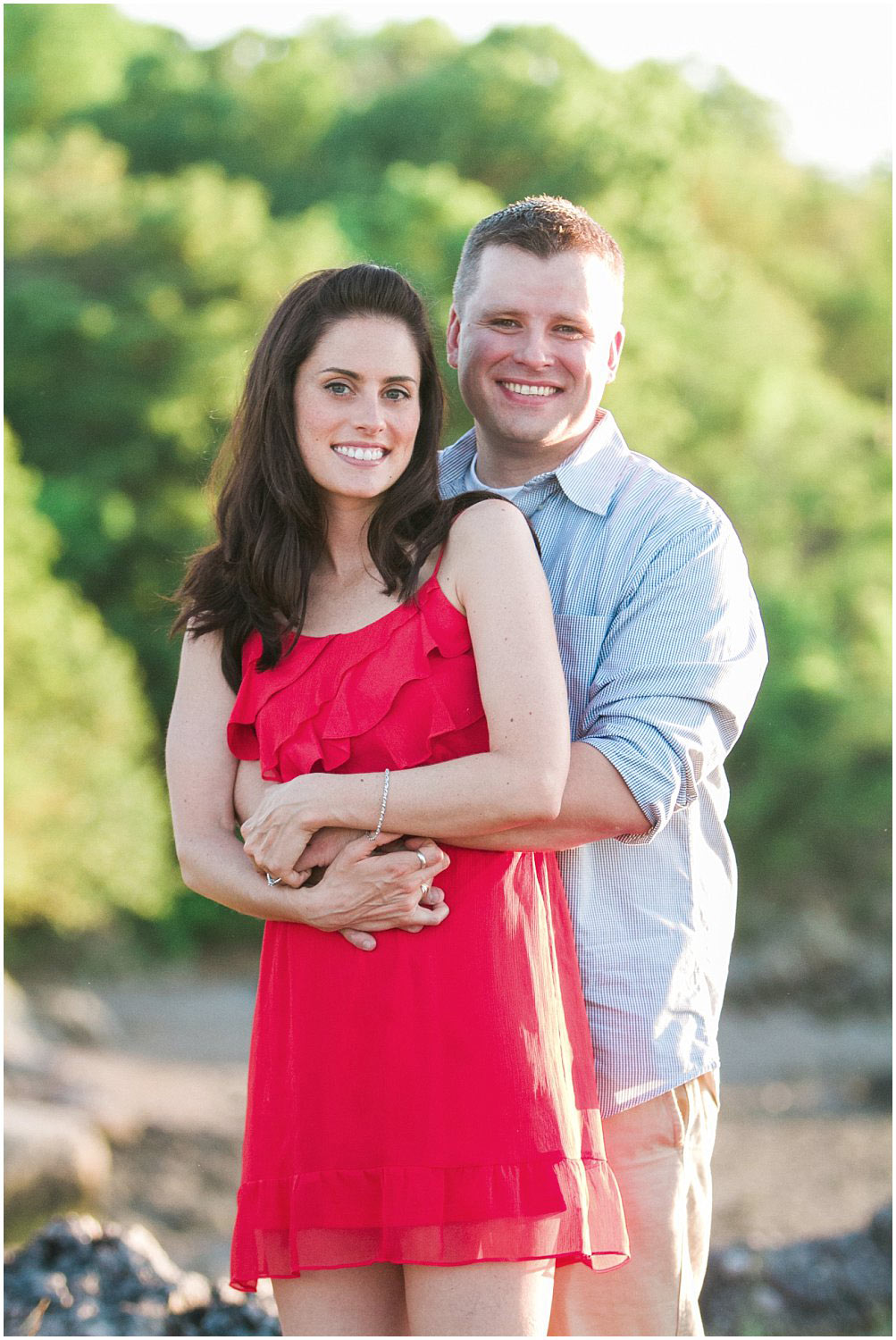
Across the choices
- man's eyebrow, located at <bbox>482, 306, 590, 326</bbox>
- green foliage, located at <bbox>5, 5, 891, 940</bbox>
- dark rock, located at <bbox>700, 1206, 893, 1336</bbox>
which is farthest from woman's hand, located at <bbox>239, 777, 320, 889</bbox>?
green foliage, located at <bbox>5, 5, 891, 940</bbox>

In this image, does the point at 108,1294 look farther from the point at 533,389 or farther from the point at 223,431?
the point at 223,431

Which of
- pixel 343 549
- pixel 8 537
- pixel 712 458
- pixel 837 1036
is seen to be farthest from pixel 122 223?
pixel 343 549

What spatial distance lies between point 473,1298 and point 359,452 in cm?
109

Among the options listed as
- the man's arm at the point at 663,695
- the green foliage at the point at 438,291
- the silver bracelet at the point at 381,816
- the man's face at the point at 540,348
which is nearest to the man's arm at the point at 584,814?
the man's arm at the point at 663,695

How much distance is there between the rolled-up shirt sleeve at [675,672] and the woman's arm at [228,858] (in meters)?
0.32

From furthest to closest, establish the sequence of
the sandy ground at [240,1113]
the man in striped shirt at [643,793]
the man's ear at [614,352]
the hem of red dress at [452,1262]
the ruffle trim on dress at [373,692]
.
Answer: the sandy ground at [240,1113], the man's ear at [614,352], the man in striped shirt at [643,793], the ruffle trim on dress at [373,692], the hem of red dress at [452,1262]

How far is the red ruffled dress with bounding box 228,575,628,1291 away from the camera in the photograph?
74.0 inches

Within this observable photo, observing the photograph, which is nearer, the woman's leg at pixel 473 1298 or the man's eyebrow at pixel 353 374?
the woman's leg at pixel 473 1298

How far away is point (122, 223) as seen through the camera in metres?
15.2

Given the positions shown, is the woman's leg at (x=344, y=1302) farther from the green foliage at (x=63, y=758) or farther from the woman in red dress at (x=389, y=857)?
the green foliage at (x=63, y=758)

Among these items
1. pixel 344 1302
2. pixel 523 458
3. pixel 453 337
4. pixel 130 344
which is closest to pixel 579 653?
pixel 523 458

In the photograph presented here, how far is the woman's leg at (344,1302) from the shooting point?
1.93 m

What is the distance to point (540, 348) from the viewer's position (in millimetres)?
2398

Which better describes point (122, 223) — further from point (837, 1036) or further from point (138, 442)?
point (837, 1036)
